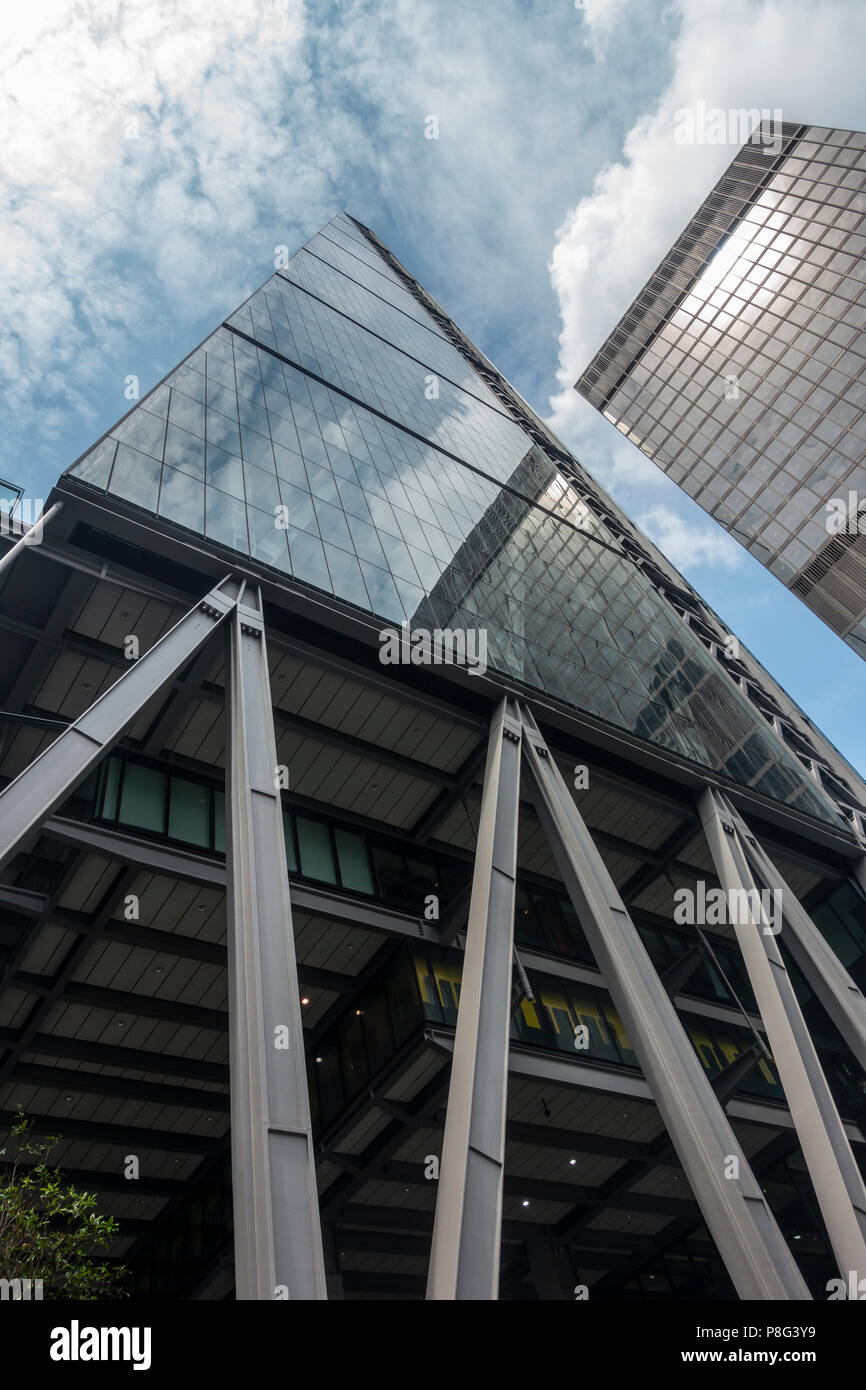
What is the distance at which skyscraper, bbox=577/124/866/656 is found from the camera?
4262 centimetres

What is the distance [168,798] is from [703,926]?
1589 centimetres

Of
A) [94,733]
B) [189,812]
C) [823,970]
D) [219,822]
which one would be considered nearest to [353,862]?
[219,822]

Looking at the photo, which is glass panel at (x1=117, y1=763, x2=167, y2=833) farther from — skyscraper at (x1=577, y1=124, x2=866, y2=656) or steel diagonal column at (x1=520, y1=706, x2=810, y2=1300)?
skyscraper at (x1=577, y1=124, x2=866, y2=656)

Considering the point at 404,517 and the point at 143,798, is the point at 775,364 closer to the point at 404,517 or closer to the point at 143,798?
the point at 404,517

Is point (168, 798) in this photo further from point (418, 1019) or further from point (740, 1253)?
point (740, 1253)

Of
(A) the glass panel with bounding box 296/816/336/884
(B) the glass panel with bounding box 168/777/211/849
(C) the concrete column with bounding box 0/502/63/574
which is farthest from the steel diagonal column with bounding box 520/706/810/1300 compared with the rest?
(C) the concrete column with bounding box 0/502/63/574

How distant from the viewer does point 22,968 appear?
653 inches

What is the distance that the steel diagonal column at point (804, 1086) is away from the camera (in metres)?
13.5

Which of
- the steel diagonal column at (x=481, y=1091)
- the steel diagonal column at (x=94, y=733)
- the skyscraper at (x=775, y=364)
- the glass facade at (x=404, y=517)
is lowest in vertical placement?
the steel diagonal column at (x=481, y=1091)

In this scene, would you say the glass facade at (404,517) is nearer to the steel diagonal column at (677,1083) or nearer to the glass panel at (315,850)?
the glass panel at (315,850)

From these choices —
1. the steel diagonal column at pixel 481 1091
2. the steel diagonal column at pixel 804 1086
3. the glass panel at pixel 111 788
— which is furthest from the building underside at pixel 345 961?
the steel diagonal column at pixel 481 1091

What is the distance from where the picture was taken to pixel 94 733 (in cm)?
1238

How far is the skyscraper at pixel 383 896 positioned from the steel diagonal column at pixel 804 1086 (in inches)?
2.9
